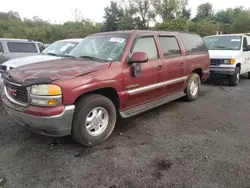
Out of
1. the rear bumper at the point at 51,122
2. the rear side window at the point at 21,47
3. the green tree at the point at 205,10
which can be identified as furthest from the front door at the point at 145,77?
the green tree at the point at 205,10

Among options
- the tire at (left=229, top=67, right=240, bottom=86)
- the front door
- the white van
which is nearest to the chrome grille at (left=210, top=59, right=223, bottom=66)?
the white van

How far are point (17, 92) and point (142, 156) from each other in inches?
80.7

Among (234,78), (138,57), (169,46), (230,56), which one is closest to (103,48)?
(138,57)

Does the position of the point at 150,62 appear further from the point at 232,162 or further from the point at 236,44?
the point at 236,44

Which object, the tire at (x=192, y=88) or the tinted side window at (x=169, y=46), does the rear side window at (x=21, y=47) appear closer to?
the tinted side window at (x=169, y=46)

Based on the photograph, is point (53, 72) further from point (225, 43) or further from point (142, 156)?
point (225, 43)

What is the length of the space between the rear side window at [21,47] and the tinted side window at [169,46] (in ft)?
20.3

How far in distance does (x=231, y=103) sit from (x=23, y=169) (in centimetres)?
511

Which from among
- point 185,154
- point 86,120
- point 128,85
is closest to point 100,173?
point 86,120

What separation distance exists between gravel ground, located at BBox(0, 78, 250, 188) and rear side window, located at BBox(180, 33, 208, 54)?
6.07 ft

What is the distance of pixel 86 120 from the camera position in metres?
3.28

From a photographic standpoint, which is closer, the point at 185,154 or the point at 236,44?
the point at 185,154

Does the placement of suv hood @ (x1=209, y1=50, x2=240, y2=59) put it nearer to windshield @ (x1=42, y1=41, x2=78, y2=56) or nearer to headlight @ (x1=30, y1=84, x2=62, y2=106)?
windshield @ (x1=42, y1=41, x2=78, y2=56)

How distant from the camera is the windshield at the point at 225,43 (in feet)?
26.4
